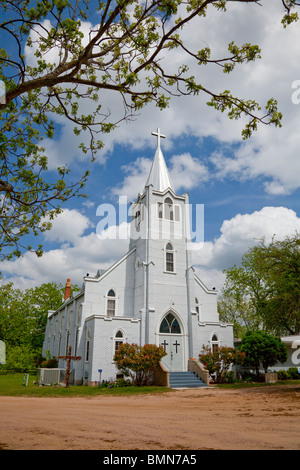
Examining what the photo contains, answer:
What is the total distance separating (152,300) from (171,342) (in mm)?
3320

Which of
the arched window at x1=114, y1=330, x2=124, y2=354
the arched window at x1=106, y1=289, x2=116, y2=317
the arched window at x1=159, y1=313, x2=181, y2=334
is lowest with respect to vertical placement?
the arched window at x1=114, y1=330, x2=124, y2=354

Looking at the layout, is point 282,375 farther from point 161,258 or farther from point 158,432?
point 158,432

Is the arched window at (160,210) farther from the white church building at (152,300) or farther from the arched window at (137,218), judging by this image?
the arched window at (137,218)

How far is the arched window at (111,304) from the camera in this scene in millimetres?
26328

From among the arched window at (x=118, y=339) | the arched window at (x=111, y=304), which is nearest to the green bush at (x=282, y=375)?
A: the arched window at (x=118, y=339)

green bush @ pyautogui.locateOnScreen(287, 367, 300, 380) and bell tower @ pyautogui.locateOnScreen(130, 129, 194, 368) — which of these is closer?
bell tower @ pyautogui.locateOnScreen(130, 129, 194, 368)

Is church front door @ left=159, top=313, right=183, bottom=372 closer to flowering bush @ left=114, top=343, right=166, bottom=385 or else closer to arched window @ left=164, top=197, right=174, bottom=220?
flowering bush @ left=114, top=343, right=166, bottom=385

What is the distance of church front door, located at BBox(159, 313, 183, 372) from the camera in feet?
79.9

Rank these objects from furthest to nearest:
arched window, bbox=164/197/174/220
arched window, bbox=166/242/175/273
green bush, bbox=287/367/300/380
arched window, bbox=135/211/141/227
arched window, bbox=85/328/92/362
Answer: arched window, bbox=135/211/141/227 < arched window, bbox=164/197/174/220 < arched window, bbox=166/242/175/273 < green bush, bbox=287/367/300/380 < arched window, bbox=85/328/92/362

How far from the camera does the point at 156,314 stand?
81.7 feet

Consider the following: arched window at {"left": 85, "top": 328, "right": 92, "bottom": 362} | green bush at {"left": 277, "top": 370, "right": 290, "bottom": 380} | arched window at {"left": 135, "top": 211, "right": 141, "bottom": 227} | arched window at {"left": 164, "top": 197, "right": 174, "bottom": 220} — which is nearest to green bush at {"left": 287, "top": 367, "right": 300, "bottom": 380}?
green bush at {"left": 277, "top": 370, "right": 290, "bottom": 380}

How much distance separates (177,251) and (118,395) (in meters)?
12.7
